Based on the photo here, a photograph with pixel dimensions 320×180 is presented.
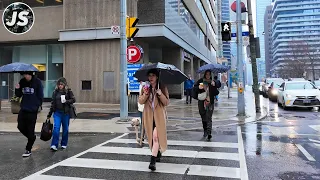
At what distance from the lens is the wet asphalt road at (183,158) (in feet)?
17.7

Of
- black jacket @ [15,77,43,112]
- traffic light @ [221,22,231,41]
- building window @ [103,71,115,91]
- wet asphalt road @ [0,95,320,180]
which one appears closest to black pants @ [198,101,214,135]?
wet asphalt road @ [0,95,320,180]

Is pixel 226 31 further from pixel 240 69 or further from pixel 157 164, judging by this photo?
pixel 157 164

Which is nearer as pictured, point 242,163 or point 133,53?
point 242,163

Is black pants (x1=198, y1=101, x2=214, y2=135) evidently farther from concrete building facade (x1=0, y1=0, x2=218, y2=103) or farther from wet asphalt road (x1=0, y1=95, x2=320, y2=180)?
concrete building facade (x1=0, y1=0, x2=218, y2=103)

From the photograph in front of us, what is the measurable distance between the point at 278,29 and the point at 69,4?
13261cm

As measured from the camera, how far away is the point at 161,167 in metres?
5.77

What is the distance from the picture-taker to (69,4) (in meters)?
20.5

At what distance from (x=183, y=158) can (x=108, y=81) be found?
46.2ft

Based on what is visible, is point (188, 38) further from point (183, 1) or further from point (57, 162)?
point (57, 162)

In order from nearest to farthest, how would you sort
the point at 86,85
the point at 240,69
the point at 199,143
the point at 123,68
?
1. the point at 199,143
2. the point at 123,68
3. the point at 240,69
4. the point at 86,85

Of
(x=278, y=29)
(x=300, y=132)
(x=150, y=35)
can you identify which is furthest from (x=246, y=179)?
(x=278, y=29)

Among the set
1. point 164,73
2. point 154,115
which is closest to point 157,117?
point 154,115

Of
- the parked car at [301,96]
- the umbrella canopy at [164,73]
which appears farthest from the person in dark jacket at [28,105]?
the parked car at [301,96]

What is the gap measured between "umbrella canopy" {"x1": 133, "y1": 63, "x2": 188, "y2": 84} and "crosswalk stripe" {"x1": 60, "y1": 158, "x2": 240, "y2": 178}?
1.61 meters
